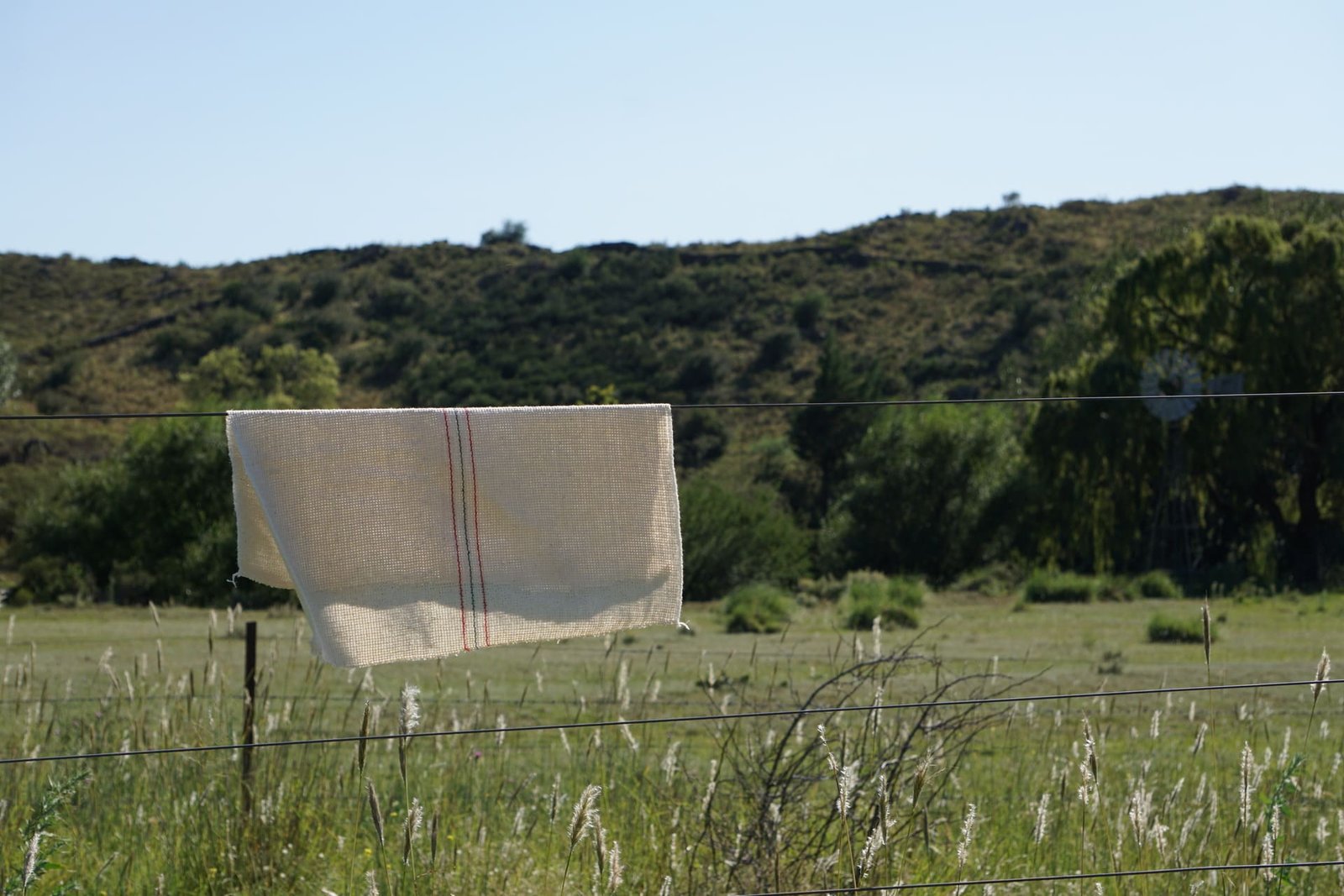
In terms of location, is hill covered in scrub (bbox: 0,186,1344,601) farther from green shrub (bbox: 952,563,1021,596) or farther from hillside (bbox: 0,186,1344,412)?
green shrub (bbox: 952,563,1021,596)

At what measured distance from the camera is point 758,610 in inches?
808

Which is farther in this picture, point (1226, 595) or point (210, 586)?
point (210, 586)

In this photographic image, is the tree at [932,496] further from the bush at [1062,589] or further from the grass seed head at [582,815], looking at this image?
the grass seed head at [582,815]

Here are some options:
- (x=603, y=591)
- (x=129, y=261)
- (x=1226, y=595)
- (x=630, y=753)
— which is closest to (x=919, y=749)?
(x=630, y=753)

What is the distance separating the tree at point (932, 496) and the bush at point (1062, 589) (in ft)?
13.9

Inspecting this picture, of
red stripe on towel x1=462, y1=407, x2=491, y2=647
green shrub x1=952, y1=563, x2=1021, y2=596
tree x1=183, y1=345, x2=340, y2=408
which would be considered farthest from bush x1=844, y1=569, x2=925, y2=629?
tree x1=183, y1=345, x2=340, y2=408

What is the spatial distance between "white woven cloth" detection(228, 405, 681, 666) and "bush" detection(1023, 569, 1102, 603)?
21752mm

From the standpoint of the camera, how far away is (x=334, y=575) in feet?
10.1

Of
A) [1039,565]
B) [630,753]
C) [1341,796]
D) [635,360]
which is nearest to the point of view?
[630,753]

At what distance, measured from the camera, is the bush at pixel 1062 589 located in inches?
944

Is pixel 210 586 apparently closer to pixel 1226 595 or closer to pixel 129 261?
pixel 1226 595

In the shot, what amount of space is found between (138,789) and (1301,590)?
23.4m

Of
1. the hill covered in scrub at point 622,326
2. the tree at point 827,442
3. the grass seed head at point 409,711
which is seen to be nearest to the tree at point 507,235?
the hill covered in scrub at point 622,326

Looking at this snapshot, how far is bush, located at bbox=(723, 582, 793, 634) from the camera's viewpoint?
65.8 feet
